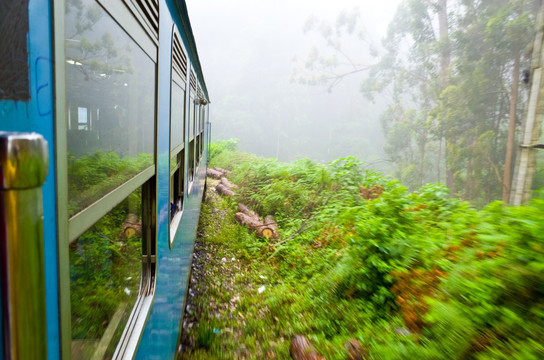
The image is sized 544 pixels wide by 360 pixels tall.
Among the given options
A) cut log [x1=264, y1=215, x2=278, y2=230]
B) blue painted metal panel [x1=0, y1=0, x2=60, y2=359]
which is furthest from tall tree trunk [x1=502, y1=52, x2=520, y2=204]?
blue painted metal panel [x1=0, y1=0, x2=60, y2=359]

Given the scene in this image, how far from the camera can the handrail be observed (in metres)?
0.30

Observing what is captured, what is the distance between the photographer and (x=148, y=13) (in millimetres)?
1331

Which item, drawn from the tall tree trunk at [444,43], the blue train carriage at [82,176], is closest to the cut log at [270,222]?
the blue train carriage at [82,176]

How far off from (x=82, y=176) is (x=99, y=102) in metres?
0.24

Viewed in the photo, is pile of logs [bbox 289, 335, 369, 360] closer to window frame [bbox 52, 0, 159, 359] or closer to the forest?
window frame [bbox 52, 0, 159, 359]

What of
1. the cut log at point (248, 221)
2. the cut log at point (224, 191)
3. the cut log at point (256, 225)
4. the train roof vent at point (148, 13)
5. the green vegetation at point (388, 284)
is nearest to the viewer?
the train roof vent at point (148, 13)

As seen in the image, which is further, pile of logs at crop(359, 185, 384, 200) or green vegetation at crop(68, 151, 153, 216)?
pile of logs at crop(359, 185, 384, 200)

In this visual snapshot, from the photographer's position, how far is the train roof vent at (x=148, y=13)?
1.14 meters

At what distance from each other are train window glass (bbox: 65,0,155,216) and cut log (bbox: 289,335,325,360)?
9.43 ft

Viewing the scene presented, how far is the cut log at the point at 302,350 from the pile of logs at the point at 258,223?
398 centimetres

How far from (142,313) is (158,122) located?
90cm

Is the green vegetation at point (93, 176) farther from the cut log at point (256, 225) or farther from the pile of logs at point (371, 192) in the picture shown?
the pile of logs at point (371, 192)

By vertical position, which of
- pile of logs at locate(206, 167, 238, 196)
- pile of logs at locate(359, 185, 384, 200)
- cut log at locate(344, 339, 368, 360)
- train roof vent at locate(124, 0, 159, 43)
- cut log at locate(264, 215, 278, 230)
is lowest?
cut log at locate(264, 215, 278, 230)

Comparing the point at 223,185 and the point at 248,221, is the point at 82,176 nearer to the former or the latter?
the point at 248,221
